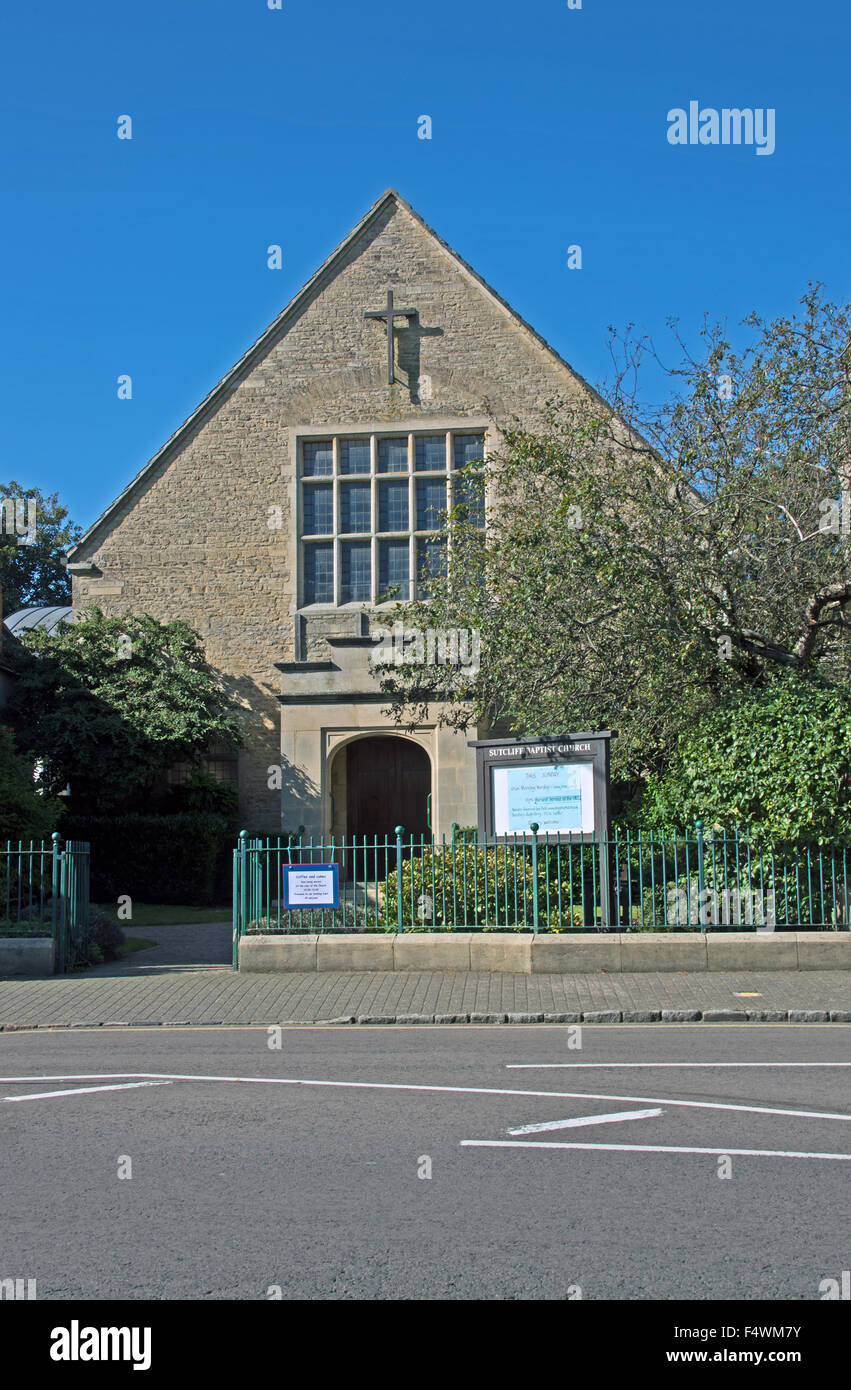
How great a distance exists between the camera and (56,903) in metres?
14.0

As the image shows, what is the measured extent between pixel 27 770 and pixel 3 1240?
1431cm

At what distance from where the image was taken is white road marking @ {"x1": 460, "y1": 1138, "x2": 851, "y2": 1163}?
625cm

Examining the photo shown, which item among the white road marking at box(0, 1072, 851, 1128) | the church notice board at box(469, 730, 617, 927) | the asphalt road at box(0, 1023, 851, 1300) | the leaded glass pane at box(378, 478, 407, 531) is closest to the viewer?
the asphalt road at box(0, 1023, 851, 1300)

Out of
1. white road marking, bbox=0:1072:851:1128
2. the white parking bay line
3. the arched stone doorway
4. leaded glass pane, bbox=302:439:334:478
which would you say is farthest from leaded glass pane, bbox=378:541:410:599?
the white parking bay line

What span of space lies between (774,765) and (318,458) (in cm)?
→ 1331

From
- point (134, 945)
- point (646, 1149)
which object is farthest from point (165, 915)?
point (646, 1149)

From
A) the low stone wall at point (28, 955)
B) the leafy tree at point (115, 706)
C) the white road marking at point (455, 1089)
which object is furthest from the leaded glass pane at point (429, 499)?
the white road marking at point (455, 1089)

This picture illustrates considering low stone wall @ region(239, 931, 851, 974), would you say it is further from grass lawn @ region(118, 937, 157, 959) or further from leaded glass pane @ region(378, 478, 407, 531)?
leaded glass pane @ region(378, 478, 407, 531)

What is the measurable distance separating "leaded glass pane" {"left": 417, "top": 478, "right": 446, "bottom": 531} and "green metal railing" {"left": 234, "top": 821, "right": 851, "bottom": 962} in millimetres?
10527

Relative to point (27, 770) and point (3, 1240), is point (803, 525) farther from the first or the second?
point (3, 1240)

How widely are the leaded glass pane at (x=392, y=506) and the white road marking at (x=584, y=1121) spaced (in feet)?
58.3

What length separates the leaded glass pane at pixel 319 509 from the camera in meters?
24.4

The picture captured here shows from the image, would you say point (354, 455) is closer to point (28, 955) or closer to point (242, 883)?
point (242, 883)

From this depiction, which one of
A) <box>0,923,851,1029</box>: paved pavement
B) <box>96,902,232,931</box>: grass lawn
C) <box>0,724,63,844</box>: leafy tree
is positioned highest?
<box>0,724,63,844</box>: leafy tree
